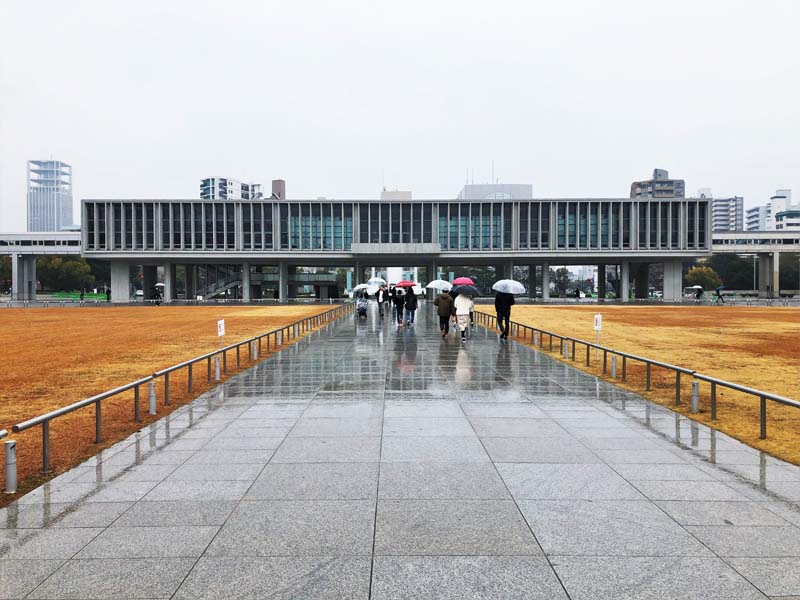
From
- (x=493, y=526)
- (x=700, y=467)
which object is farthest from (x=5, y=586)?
(x=700, y=467)

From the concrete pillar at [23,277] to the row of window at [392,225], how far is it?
66.5ft

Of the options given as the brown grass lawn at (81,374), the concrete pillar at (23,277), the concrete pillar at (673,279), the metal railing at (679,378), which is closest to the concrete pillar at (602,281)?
the concrete pillar at (673,279)

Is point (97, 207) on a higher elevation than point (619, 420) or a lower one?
higher

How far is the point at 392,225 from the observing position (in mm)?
79000

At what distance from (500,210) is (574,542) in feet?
249

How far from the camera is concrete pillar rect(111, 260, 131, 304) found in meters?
81.2

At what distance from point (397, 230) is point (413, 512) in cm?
7443

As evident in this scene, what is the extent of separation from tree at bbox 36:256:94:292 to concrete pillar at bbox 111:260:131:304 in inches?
962

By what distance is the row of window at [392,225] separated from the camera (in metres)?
77.2

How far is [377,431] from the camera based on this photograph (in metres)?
8.59

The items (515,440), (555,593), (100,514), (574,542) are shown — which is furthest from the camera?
(515,440)

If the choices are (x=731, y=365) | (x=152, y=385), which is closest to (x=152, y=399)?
(x=152, y=385)

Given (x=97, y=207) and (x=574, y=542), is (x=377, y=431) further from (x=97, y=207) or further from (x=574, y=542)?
(x=97, y=207)

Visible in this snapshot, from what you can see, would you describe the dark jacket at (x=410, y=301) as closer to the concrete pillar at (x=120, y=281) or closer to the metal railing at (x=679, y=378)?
the metal railing at (x=679, y=378)
